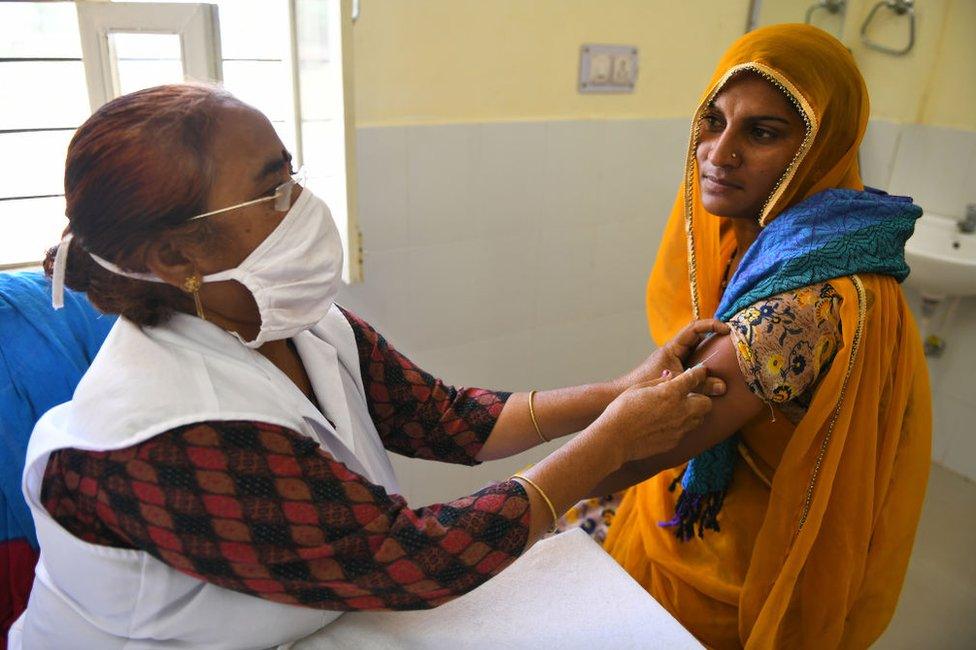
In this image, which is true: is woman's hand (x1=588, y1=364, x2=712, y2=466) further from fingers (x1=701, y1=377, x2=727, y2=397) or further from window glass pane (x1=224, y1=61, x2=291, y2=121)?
window glass pane (x1=224, y1=61, x2=291, y2=121)

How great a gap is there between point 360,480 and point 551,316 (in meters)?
1.59

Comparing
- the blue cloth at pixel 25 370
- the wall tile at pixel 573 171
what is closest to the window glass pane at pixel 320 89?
the blue cloth at pixel 25 370

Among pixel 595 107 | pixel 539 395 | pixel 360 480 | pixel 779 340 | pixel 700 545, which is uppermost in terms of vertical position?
pixel 595 107

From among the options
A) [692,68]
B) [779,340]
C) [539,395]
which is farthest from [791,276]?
[692,68]

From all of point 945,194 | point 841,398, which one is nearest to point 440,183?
point 841,398

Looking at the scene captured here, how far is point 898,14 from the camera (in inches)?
110

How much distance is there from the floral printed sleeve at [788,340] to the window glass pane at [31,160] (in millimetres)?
→ 1633

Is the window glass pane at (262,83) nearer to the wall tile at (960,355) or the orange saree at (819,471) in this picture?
the orange saree at (819,471)

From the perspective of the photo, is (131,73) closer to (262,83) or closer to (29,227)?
(262,83)

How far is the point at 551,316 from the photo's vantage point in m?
2.43

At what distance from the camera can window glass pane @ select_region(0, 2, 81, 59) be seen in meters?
1.60

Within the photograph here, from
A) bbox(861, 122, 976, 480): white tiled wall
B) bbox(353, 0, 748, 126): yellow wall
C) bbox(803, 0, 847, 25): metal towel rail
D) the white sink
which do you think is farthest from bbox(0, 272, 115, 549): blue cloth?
bbox(861, 122, 976, 480): white tiled wall

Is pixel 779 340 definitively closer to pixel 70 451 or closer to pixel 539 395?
pixel 539 395

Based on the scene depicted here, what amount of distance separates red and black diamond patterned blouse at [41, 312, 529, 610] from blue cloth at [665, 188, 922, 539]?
535mm
